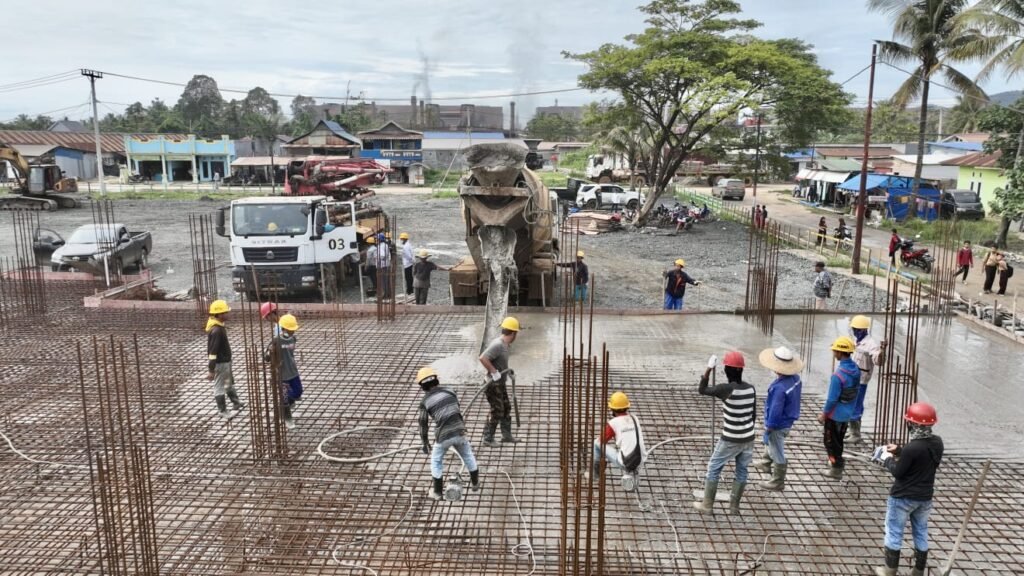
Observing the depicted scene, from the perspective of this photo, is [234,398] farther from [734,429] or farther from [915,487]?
→ [915,487]

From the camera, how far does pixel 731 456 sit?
16.5 ft

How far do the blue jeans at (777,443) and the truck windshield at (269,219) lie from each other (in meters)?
9.16

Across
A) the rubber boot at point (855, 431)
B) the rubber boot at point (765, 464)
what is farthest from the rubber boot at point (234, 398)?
the rubber boot at point (855, 431)

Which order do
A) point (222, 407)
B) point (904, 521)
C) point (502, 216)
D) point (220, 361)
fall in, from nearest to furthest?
point (904, 521)
point (220, 361)
point (222, 407)
point (502, 216)

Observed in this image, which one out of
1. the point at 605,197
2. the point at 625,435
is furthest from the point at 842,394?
the point at 605,197

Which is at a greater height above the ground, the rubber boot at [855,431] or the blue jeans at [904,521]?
the blue jeans at [904,521]

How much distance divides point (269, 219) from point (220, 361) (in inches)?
246

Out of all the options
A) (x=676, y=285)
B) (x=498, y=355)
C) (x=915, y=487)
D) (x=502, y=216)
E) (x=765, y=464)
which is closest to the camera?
(x=915, y=487)

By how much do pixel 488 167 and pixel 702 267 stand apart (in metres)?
9.90

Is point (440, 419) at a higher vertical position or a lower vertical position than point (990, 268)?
higher

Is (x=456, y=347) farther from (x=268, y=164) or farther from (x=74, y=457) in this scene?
(x=268, y=164)

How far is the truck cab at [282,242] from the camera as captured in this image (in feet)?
40.0

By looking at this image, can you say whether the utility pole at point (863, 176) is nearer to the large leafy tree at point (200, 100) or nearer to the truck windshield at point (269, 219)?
the truck windshield at point (269, 219)

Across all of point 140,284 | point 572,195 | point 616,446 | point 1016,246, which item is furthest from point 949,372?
point 572,195
